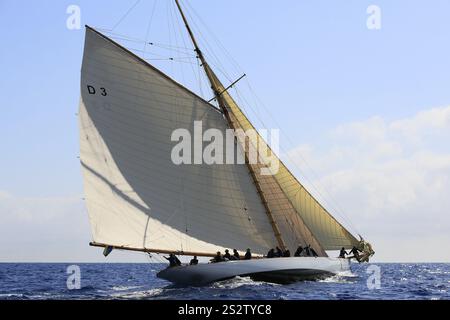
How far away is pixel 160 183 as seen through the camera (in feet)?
129

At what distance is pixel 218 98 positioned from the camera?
43.0 metres

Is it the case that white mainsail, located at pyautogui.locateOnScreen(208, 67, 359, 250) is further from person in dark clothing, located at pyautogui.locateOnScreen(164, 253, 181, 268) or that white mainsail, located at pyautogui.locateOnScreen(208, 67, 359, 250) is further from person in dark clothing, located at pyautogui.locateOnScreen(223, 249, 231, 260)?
person in dark clothing, located at pyautogui.locateOnScreen(164, 253, 181, 268)

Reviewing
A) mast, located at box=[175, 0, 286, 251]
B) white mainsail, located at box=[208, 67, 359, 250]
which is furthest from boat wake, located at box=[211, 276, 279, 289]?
white mainsail, located at box=[208, 67, 359, 250]

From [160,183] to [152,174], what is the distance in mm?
688

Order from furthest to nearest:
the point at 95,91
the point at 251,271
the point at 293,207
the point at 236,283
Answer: the point at 293,207 < the point at 95,91 < the point at 251,271 < the point at 236,283

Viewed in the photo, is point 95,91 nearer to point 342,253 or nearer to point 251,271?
point 251,271

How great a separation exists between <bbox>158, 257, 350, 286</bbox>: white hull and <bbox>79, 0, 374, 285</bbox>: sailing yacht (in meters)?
0.06

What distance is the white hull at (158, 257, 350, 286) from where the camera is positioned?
1491 inches

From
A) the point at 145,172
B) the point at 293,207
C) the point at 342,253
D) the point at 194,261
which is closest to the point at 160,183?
the point at 145,172

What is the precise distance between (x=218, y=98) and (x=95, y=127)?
8128 millimetres

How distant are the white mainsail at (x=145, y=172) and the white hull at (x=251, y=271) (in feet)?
5.47

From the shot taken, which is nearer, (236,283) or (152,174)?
(236,283)
